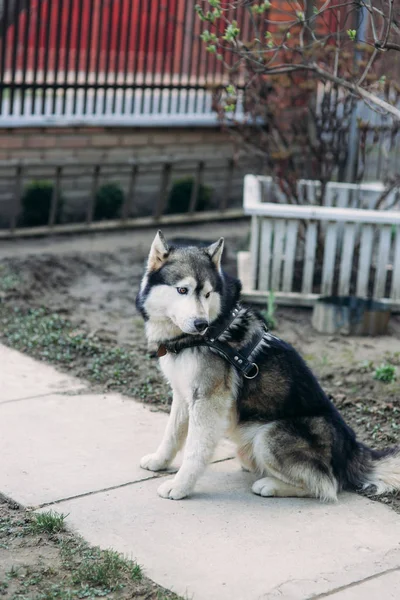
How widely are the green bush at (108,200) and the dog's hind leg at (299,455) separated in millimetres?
6983

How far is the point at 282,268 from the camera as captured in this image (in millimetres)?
8461

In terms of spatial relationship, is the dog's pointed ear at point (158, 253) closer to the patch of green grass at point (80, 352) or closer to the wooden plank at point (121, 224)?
the patch of green grass at point (80, 352)

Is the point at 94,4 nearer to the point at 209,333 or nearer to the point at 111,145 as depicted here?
the point at 111,145

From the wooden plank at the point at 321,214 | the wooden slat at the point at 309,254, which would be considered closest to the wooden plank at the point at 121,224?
the wooden plank at the point at 321,214

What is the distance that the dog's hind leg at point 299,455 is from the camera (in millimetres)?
4598

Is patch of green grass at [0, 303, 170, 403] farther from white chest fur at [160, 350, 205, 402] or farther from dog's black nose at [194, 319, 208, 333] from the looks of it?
dog's black nose at [194, 319, 208, 333]

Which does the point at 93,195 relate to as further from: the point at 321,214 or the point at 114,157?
the point at 321,214

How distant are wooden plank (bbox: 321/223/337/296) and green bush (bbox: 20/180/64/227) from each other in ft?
13.1

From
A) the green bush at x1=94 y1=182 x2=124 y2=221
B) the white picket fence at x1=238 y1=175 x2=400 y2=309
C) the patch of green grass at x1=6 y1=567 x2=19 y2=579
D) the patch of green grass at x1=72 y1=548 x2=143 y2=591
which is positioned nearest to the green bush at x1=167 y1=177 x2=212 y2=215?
the green bush at x1=94 y1=182 x2=124 y2=221

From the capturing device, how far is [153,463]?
498cm

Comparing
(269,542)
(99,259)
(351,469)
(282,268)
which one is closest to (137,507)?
(269,542)

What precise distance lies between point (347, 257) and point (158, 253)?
3.80 metres

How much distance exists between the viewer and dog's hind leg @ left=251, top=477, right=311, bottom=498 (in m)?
4.69

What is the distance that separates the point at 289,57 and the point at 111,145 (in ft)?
10.2
